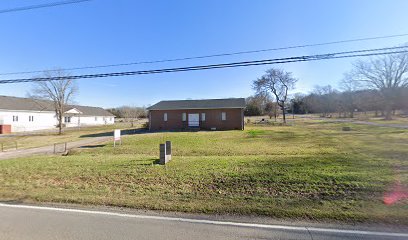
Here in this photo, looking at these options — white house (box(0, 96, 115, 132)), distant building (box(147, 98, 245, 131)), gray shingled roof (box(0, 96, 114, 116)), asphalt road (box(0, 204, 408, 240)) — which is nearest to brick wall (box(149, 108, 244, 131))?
distant building (box(147, 98, 245, 131))

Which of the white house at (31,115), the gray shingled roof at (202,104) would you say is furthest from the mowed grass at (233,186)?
the white house at (31,115)

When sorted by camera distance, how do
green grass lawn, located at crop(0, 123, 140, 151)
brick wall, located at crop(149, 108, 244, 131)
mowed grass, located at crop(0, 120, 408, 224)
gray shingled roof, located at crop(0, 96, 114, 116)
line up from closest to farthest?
mowed grass, located at crop(0, 120, 408, 224)
green grass lawn, located at crop(0, 123, 140, 151)
brick wall, located at crop(149, 108, 244, 131)
gray shingled roof, located at crop(0, 96, 114, 116)

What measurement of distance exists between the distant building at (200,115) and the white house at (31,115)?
2531 cm

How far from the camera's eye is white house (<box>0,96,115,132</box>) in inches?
1467

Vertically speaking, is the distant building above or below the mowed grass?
above

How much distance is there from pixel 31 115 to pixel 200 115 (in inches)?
1303

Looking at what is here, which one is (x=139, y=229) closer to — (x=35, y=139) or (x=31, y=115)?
(x=35, y=139)

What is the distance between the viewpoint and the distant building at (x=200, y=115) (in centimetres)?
2872

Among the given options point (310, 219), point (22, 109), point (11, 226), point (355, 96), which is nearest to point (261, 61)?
point (310, 219)

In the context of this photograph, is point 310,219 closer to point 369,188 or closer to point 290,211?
point 290,211

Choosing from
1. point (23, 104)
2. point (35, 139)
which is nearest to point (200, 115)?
point (35, 139)

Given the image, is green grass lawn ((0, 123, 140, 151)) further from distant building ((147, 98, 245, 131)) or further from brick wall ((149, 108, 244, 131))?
distant building ((147, 98, 245, 131))

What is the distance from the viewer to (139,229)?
4004 millimetres

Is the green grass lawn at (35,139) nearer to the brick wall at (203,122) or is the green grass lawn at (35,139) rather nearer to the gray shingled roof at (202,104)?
the brick wall at (203,122)
